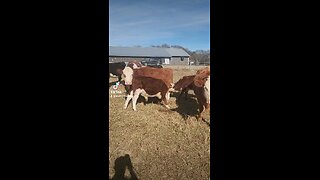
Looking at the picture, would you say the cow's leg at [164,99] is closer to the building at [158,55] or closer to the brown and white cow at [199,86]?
the brown and white cow at [199,86]

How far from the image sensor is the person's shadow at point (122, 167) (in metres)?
1.18

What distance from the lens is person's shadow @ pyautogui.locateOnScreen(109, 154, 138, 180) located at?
118 centimetres

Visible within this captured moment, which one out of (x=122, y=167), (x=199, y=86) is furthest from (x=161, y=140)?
(x=199, y=86)

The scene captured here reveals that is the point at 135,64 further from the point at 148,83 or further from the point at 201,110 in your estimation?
the point at 201,110

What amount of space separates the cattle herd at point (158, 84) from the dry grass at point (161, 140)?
0.17 feet

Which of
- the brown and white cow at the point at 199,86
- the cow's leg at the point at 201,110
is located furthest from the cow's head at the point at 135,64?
the cow's leg at the point at 201,110

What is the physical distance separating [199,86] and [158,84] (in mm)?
319

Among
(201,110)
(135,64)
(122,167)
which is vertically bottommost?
(122,167)

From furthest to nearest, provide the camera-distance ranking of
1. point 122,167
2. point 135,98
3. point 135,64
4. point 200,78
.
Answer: point 135,98 → point 200,78 → point 135,64 → point 122,167

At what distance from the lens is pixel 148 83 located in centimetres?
171
